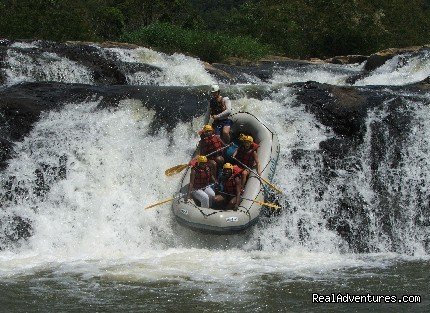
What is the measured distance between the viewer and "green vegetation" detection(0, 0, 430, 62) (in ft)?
68.8

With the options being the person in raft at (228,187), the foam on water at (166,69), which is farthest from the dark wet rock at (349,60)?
the person in raft at (228,187)

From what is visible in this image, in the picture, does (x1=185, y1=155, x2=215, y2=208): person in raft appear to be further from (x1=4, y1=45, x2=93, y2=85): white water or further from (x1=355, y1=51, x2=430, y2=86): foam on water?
(x1=355, y1=51, x2=430, y2=86): foam on water

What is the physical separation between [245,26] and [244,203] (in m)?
21.8

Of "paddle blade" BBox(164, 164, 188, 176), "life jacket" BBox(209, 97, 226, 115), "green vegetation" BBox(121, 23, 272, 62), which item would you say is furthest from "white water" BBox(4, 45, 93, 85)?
"green vegetation" BBox(121, 23, 272, 62)

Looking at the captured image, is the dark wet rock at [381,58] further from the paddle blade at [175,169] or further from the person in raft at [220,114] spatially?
the paddle blade at [175,169]

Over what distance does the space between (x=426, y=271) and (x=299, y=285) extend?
64.3 inches

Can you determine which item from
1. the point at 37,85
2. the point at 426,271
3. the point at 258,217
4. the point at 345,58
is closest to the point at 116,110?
the point at 37,85

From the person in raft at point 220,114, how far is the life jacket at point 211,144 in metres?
0.32

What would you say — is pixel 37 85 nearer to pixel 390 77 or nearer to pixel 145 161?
pixel 145 161

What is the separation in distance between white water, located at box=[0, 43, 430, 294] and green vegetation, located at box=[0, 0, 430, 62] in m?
10.9

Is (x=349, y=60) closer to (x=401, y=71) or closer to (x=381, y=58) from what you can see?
(x=381, y=58)

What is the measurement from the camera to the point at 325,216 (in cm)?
914

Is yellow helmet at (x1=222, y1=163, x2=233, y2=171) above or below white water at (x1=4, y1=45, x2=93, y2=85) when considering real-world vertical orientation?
below

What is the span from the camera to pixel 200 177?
28.6 feet
